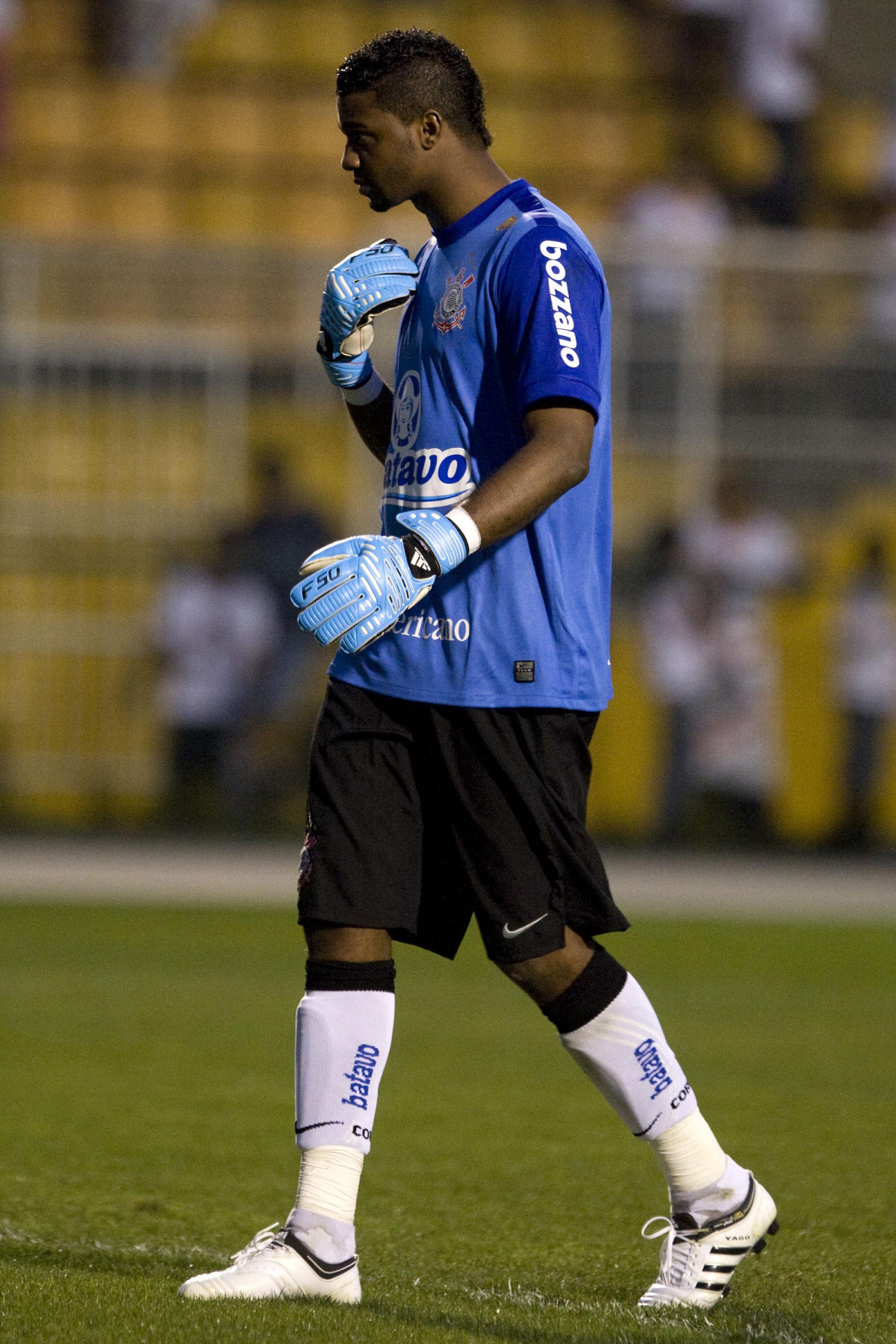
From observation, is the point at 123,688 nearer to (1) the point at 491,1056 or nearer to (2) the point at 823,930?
(2) the point at 823,930

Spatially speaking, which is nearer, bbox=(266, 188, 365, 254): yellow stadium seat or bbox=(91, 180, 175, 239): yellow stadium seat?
bbox=(91, 180, 175, 239): yellow stadium seat

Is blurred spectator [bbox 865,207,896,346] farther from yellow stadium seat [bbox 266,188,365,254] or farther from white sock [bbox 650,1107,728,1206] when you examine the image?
white sock [bbox 650,1107,728,1206]

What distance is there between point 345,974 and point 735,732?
8.35m

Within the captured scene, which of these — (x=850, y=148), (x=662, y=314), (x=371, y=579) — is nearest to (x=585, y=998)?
(x=371, y=579)

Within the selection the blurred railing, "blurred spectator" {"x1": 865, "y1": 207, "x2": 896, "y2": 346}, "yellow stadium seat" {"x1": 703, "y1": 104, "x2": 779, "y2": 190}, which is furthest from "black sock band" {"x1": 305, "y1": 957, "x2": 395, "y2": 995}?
"yellow stadium seat" {"x1": 703, "y1": 104, "x2": 779, "y2": 190}

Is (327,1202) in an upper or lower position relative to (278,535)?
lower

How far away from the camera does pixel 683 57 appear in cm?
1662

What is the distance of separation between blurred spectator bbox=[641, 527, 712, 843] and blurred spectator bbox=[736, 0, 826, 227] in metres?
5.44

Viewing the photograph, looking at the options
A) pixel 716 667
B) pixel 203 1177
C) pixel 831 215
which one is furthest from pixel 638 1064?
pixel 831 215

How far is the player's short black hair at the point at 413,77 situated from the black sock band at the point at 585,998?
1540 millimetres

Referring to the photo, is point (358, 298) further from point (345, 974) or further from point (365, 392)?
point (345, 974)

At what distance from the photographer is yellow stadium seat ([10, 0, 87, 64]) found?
16.0m

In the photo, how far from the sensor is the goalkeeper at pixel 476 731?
130 inches

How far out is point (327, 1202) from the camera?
10.7 ft
